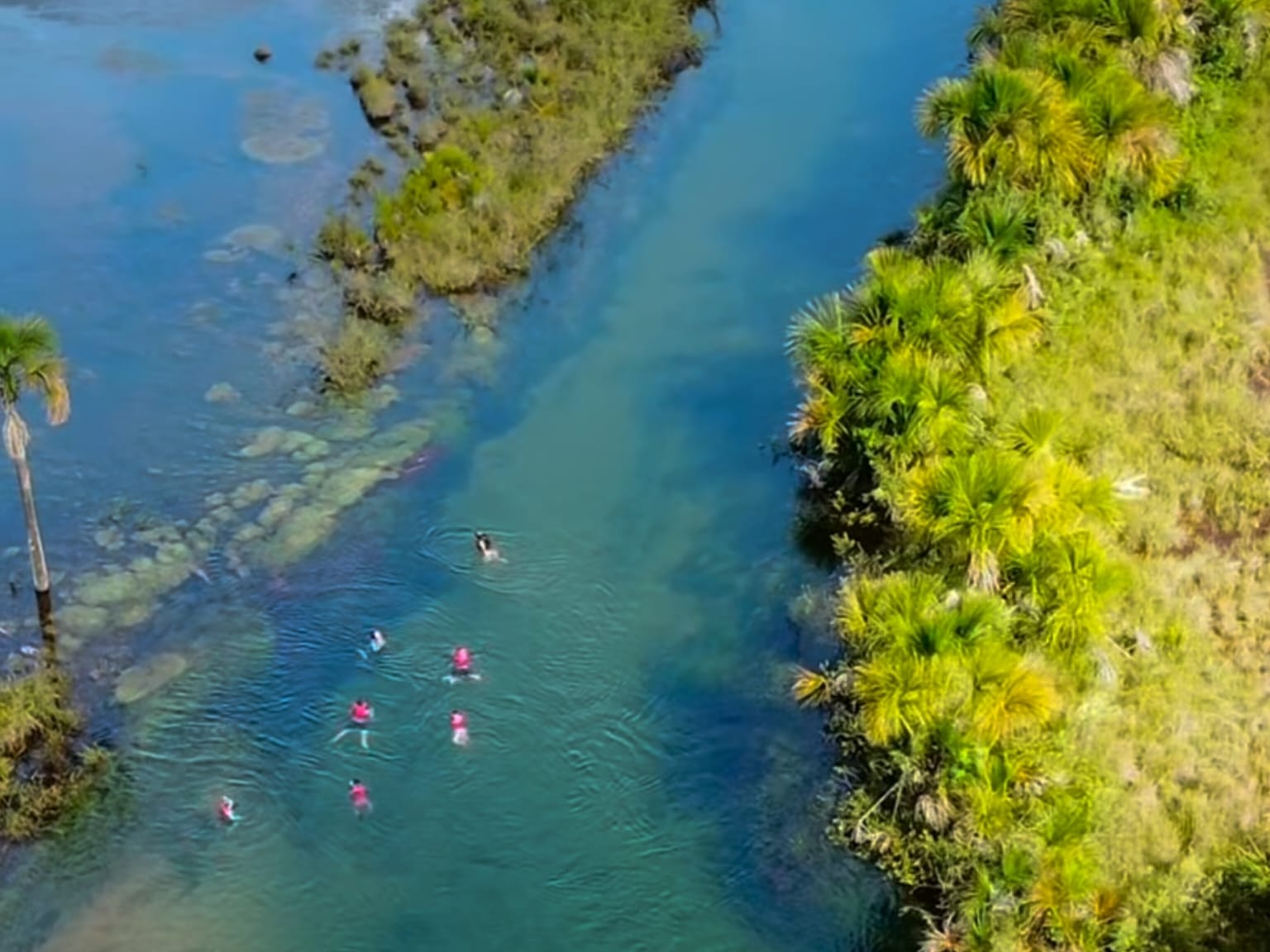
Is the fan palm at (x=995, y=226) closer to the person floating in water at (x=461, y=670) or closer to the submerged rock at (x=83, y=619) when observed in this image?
the person floating in water at (x=461, y=670)

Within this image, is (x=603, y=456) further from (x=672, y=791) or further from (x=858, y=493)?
(x=672, y=791)

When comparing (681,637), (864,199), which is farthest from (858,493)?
(864,199)

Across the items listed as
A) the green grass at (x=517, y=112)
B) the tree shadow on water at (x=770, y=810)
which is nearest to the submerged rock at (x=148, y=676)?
the tree shadow on water at (x=770, y=810)

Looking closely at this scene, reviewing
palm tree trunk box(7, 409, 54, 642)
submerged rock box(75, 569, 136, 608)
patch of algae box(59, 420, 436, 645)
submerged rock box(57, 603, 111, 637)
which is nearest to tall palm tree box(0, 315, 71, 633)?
palm tree trunk box(7, 409, 54, 642)

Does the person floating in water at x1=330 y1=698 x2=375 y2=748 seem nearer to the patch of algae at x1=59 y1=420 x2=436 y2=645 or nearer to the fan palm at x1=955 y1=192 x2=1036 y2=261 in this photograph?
the patch of algae at x1=59 y1=420 x2=436 y2=645

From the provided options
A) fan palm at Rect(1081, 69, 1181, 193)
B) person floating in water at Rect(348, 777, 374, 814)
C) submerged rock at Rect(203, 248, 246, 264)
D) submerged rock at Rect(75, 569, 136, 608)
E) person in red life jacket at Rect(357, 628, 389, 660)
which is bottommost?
person floating in water at Rect(348, 777, 374, 814)
